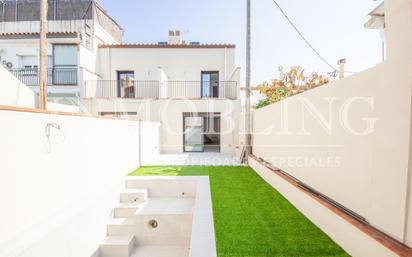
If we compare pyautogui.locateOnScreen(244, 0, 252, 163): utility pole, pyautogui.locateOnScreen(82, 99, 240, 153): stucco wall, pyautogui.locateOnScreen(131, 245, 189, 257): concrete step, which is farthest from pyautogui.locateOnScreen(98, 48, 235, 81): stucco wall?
pyautogui.locateOnScreen(131, 245, 189, 257): concrete step

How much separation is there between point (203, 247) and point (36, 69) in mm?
15835

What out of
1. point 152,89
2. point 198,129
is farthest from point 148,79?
point 198,129

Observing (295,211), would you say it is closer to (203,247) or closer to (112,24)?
(203,247)

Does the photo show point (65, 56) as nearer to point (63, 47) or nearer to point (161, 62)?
point (63, 47)

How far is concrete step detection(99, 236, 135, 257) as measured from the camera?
489 centimetres

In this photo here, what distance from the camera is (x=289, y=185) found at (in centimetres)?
495

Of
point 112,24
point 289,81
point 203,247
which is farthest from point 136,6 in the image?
point 203,247

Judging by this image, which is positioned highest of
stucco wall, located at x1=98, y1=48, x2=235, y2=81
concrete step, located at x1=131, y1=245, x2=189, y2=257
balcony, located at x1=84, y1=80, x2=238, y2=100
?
stucco wall, located at x1=98, y1=48, x2=235, y2=81

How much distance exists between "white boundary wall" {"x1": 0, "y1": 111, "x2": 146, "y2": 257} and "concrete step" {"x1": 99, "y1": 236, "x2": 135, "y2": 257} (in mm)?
197

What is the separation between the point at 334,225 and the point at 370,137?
138 cm

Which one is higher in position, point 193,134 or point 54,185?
point 193,134

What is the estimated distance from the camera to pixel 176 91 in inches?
547

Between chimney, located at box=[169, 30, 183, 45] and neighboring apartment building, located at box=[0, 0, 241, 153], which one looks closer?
neighboring apartment building, located at box=[0, 0, 241, 153]

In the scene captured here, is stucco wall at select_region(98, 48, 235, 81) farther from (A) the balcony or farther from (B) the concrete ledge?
(B) the concrete ledge
